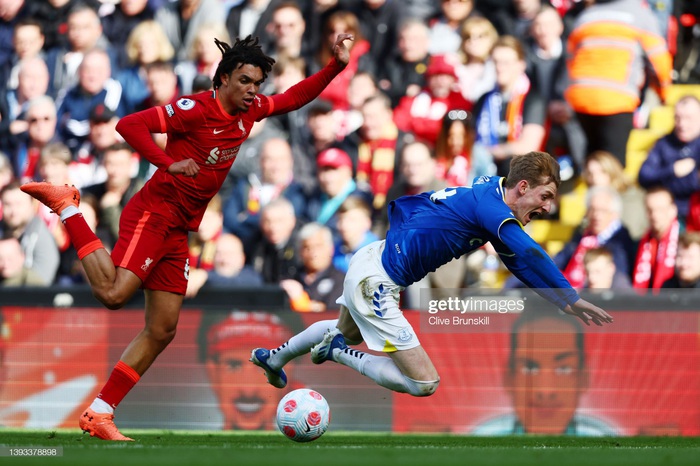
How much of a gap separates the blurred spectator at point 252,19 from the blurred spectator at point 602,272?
158 inches

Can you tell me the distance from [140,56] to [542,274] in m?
6.57

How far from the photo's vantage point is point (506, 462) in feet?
17.4

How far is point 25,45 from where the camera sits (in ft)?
38.4

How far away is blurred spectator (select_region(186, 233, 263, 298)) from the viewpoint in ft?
33.3

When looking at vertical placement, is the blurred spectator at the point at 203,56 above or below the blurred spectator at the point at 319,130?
above

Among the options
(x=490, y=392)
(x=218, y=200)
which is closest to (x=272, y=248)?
(x=218, y=200)

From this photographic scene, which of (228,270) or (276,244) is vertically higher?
(276,244)

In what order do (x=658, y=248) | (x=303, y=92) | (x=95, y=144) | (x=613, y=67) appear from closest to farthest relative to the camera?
(x=303, y=92) < (x=658, y=248) < (x=613, y=67) < (x=95, y=144)

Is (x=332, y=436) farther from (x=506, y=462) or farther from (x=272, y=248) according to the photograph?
(x=506, y=462)

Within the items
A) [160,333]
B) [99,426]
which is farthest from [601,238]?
[99,426]

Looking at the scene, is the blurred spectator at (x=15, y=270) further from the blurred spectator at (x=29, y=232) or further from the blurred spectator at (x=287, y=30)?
the blurred spectator at (x=287, y=30)

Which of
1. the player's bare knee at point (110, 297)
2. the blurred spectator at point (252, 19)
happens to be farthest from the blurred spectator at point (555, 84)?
the player's bare knee at point (110, 297)

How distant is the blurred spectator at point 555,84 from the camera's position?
10.4 metres

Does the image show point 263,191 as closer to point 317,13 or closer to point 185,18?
point 317,13
